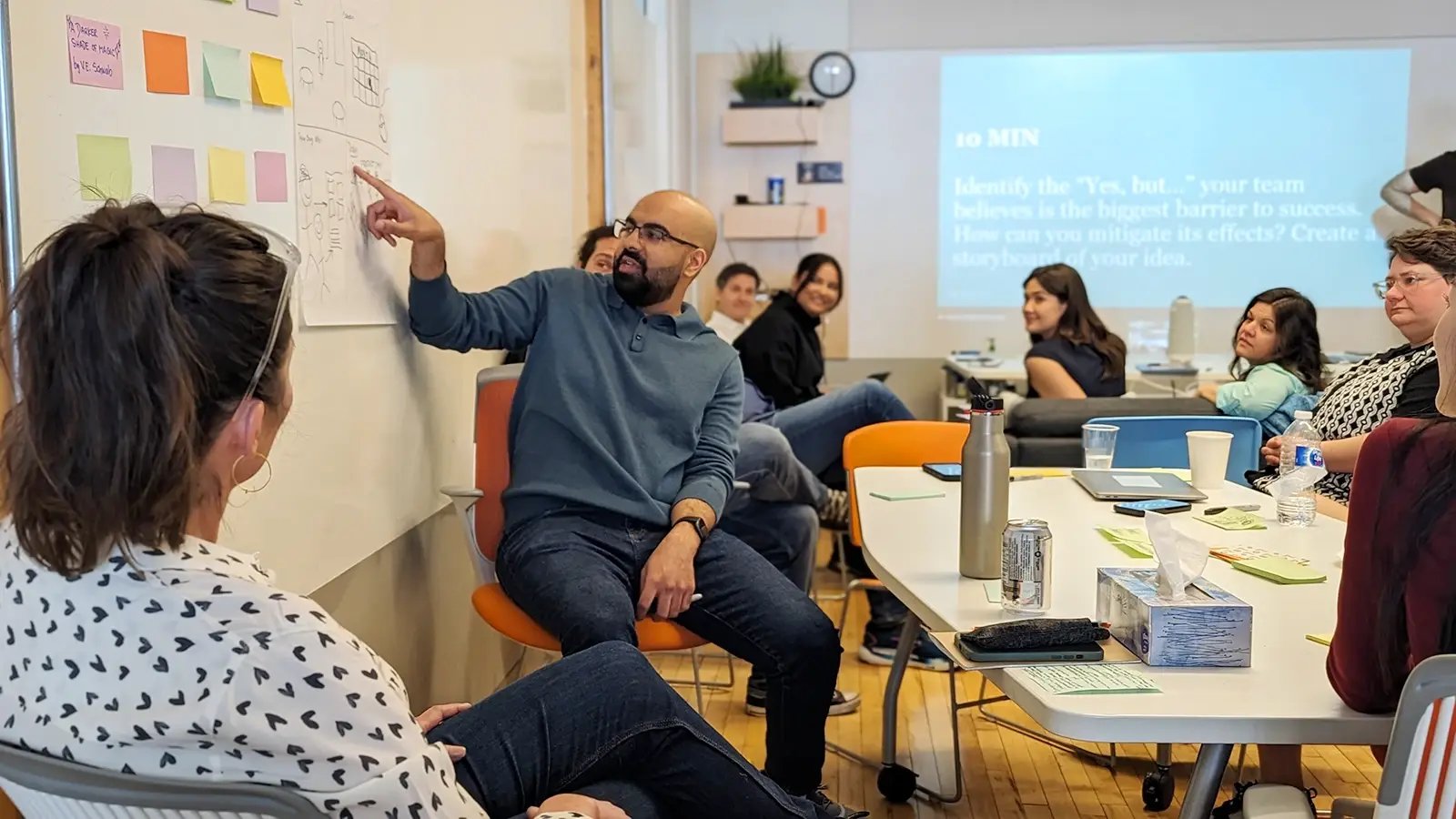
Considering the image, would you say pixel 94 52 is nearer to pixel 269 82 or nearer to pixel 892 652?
pixel 269 82

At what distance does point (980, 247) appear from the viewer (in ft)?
21.8

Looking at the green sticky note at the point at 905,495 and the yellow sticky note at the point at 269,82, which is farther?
the green sticky note at the point at 905,495

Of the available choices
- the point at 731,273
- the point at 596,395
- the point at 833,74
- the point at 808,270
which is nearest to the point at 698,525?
the point at 596,395

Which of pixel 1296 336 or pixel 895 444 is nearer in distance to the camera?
pixel 895 444

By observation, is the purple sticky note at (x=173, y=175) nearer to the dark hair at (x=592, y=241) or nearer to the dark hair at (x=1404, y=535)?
the dark hair at (x=1404, y=535)

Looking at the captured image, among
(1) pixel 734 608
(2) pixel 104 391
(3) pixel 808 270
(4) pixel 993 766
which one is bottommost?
(4) pixel 993 766

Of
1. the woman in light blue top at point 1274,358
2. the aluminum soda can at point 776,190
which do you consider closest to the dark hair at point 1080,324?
the woman in light blue top at point 1274,358

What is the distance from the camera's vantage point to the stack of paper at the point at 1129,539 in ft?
6.51

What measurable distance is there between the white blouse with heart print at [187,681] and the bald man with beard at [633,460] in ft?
3.49

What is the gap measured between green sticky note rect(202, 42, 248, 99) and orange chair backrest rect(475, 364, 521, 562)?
0.98 metres

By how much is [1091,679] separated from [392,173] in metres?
1.51

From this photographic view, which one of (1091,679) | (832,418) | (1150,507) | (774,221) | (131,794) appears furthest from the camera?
(774,221)

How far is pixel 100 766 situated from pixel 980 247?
6.07 metres

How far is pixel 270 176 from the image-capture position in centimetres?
173
